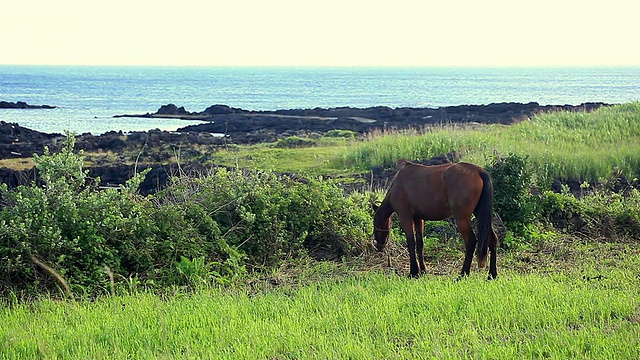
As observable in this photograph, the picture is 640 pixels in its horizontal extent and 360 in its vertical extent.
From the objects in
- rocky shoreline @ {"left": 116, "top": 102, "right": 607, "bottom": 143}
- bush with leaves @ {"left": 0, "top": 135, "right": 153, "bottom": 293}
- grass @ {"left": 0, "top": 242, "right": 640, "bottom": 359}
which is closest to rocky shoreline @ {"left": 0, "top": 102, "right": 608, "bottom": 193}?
rocky shoreline @ {"left": 116, "top": 102, "right": 607, "bottom": 143}

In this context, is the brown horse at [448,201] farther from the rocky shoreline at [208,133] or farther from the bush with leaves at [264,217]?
the rocky shoreline at [208,133]

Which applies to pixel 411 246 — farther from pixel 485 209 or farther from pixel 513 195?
pixel 513 195

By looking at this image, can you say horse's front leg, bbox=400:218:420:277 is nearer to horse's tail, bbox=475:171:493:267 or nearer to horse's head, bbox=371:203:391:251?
horse's head, bbox=371:203:391:251

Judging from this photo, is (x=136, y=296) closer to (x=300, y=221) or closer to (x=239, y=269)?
(x=239, y=269)

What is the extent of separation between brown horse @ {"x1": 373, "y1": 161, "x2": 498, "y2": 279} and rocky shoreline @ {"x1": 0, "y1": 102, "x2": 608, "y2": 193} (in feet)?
33.4

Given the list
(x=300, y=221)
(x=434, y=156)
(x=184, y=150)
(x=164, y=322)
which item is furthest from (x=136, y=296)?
(x=184, y=150)

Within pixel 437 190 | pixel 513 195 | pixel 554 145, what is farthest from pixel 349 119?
pixel 437 190

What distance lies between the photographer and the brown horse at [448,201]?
8719 mm

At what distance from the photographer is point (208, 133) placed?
3966 cm

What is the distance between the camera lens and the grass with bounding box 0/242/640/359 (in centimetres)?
620

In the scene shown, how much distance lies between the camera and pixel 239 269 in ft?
31.1

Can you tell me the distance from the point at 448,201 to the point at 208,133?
31742 mm

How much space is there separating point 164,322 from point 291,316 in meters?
1.20

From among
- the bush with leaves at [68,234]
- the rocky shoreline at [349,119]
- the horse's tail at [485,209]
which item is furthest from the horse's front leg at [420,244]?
the rocky shoreline at [349,119]
